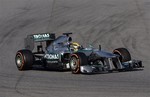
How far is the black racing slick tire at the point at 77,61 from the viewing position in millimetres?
16288

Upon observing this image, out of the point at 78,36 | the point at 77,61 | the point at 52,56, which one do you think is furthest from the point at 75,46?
the point at 78,36

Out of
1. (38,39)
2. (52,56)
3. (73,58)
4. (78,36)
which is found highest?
(78,36)

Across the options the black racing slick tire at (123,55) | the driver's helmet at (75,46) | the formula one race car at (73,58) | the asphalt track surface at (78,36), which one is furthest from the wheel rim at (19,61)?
the black racing slick tire at (123,55)

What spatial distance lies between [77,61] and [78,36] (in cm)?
850

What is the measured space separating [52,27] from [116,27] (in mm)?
3125

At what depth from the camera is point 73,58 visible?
54.6 feet

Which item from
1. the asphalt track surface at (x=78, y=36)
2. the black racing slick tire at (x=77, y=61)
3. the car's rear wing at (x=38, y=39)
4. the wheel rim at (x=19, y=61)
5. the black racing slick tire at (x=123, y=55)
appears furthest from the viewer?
the car's rear wing at (x=38, y=39)

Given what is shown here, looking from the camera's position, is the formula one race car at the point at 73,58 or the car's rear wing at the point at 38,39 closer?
the formula one race car at the point at 73,58

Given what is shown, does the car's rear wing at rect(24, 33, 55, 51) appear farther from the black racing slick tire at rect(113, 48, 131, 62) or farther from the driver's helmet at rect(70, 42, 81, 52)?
the black racing slick tire at rect(113, 48, 131, 62)

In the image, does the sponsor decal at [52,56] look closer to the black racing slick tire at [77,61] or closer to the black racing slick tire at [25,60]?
the black racing slick tire at [25,60]

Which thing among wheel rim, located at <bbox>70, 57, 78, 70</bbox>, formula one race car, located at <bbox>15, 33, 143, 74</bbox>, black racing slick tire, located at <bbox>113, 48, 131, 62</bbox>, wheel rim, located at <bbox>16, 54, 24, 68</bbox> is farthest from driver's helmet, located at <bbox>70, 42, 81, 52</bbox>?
wheel rim, located at <bbox>16, 54, 24, 68</bbox>

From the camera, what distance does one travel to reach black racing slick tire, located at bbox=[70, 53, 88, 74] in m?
16.3

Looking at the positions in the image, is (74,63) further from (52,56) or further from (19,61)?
(19,61)

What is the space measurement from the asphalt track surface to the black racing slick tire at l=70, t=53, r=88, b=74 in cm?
27
